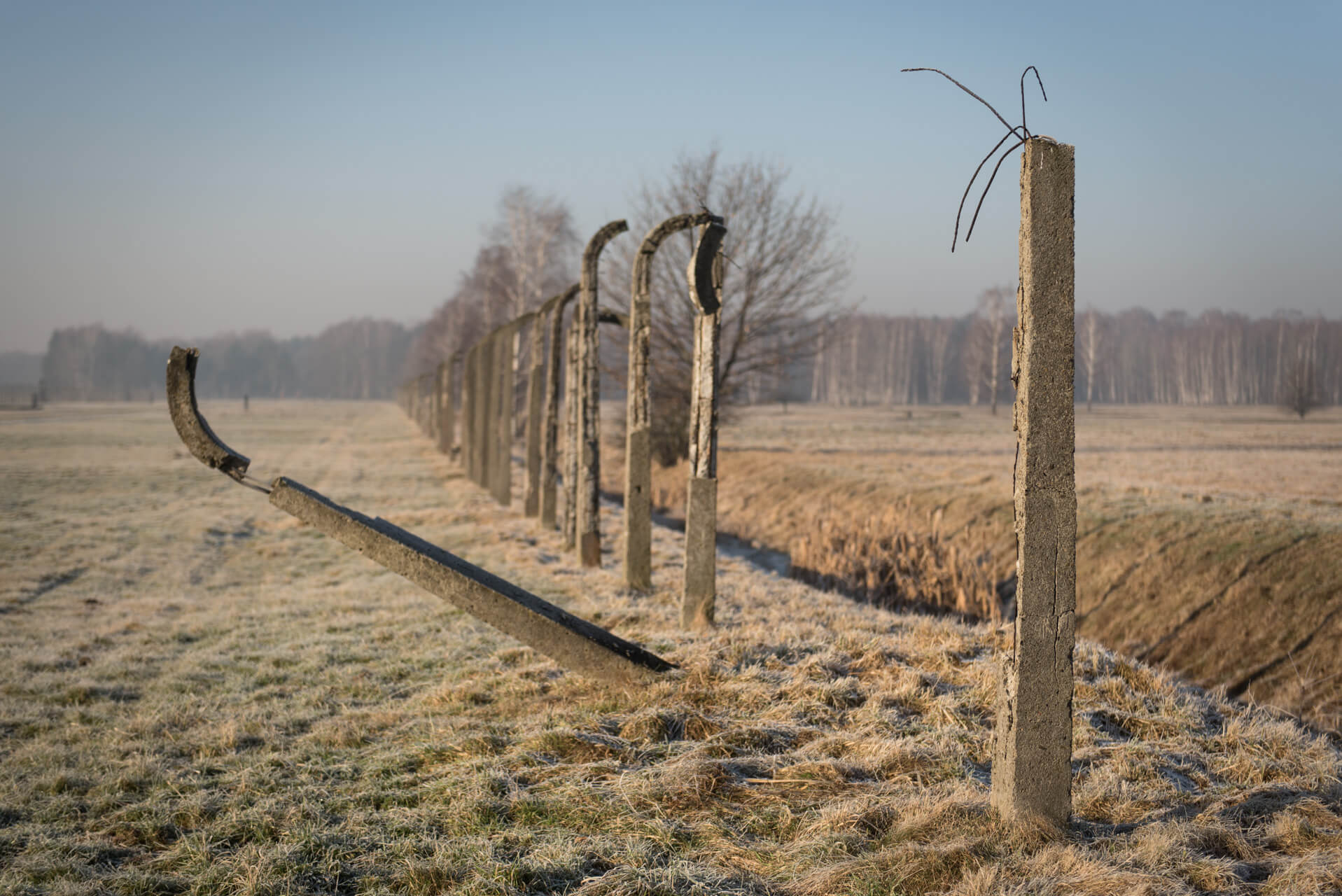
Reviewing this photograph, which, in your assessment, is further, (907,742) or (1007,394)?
(1007,394)

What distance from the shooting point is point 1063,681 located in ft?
9.86

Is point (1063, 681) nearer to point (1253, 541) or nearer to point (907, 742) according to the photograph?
point (907, 742)

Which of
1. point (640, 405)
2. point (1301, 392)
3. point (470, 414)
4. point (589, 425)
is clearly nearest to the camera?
point (640, 405)

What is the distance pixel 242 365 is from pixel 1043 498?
14920 centimetres

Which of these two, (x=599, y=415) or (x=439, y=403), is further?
(x=439, y=403)

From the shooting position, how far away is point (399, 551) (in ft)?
12.8

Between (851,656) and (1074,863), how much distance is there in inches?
96.7

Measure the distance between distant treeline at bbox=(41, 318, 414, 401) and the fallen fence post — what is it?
90.0 meters

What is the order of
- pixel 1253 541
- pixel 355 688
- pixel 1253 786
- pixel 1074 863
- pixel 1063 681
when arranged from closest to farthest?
pixel 1074 863 < pixel 1063 681 < pixel 1253 786 < pixel 355 688 < pixel 1253 541

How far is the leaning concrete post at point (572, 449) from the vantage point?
9445 millimetres

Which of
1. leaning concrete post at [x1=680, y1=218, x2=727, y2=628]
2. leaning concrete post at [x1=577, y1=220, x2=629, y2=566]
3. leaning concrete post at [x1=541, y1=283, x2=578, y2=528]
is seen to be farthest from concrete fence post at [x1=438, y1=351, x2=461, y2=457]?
leaning concrete post at [x1=680, y1=218, x2=727, y2=628]

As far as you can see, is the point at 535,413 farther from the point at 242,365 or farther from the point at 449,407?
the point at 242,365

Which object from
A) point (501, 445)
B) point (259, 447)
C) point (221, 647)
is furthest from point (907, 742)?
point (259, 447)

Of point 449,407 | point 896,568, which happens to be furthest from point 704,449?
point 449,407
